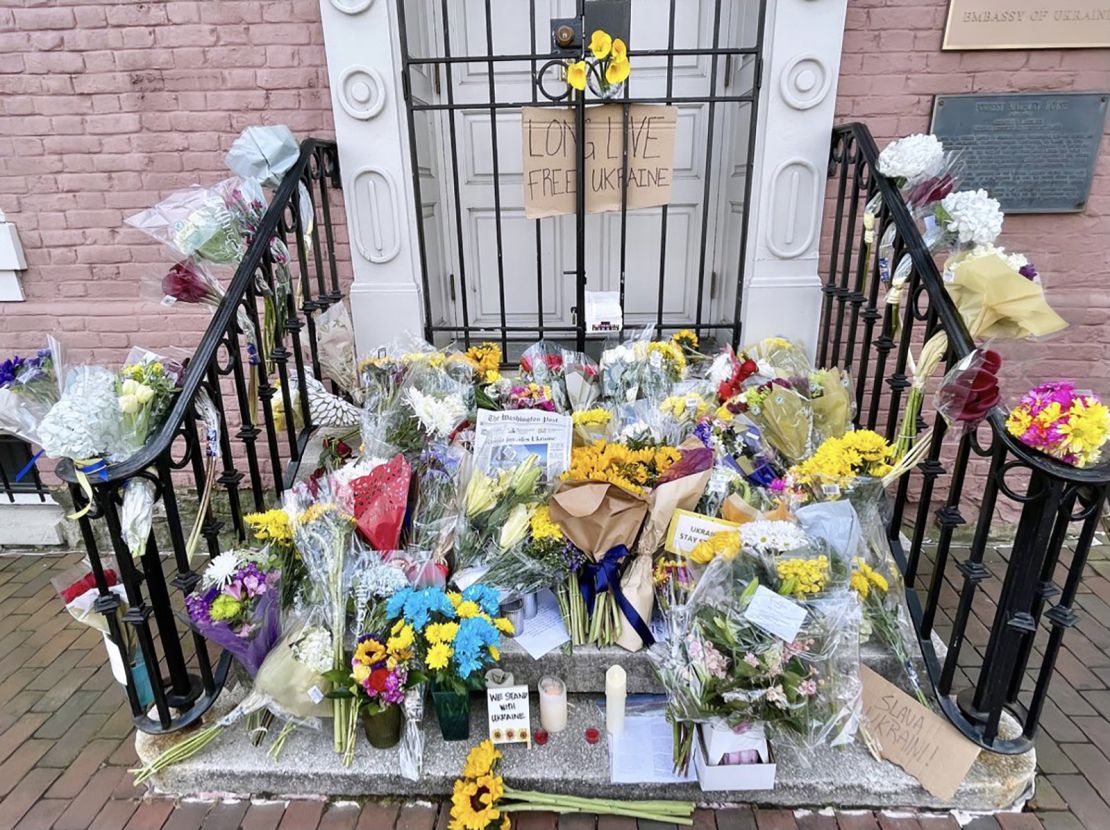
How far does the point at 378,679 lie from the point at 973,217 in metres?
2.29

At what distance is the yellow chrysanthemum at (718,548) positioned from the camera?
6.22 feet

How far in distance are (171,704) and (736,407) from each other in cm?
216

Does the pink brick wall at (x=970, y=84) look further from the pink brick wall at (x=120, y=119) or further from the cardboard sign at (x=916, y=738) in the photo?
the pink brick wall at (x=120, y=119)

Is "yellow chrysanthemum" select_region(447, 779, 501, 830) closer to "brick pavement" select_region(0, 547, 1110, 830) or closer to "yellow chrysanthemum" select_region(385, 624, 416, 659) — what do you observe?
"brick pavement" select_region(0, 547, 1110, 830)

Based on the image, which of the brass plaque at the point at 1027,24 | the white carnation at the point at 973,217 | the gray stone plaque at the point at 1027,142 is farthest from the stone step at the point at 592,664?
the brass plaque at the point at 1027,24

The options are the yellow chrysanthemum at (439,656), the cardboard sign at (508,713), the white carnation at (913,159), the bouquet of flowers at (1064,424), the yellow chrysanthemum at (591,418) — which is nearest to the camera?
the bouquet of flowers at (1064,424)

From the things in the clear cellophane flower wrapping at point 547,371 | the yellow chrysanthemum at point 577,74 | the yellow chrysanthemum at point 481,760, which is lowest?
the yellow chrysanthemum at point 481,760

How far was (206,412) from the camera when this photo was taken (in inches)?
80.7

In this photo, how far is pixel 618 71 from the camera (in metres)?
2.69

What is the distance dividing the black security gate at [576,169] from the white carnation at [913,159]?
2.10ft

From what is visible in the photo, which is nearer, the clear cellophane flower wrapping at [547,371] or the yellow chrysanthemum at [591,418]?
the yellow chrysanthemum at [591,418]

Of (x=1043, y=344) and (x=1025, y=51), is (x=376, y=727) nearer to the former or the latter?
(x=1043, y=344)

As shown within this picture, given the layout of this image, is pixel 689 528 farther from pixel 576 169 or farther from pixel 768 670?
pixel 576 169

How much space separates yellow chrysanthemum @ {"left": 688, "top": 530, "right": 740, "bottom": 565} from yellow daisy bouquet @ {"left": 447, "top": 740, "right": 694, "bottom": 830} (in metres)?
0.70
